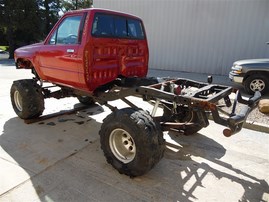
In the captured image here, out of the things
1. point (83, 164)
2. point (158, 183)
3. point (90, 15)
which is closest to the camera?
point (158, 183)

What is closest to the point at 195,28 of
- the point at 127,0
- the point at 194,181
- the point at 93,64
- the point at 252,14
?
the point at 252,14

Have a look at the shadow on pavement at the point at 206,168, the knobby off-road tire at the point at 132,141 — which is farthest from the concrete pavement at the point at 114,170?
the knobby off-road tire at the point at 132,141

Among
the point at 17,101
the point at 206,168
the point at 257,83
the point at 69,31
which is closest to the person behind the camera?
the point at 206,168

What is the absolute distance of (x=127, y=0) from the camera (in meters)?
13.7

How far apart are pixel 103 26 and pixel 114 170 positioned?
2356 millimetres

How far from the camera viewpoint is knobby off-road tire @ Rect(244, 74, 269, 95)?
788 cm

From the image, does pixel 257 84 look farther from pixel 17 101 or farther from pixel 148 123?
pixel 17 101

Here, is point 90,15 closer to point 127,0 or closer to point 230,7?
point 230,7

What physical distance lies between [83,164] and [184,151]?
1658 millimetres

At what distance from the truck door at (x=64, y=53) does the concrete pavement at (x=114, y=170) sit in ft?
3.54

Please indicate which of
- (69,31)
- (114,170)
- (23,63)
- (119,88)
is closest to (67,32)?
(69,31)

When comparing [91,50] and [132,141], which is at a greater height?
[91,50]

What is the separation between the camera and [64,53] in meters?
4.26

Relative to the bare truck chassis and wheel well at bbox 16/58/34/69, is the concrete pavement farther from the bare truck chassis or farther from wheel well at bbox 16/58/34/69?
wheel well at bbox 16/58/34/69
